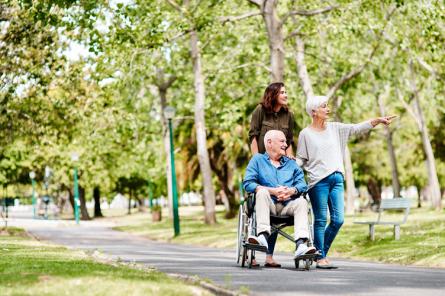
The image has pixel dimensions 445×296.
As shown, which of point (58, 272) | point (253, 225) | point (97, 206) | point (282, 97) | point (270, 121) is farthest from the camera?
point (97, 206)

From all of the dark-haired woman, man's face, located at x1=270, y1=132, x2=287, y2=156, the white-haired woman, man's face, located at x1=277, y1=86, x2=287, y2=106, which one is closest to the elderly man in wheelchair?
man's face, located at x1=270, y1=132, x2=287, y2=156

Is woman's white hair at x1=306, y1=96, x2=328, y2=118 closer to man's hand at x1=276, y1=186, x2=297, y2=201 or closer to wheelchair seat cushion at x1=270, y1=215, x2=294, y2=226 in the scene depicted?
man's hand at x1=276, y1=186, x2=297, y2=201

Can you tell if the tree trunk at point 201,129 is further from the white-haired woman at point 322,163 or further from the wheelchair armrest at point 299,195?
the wheelchair armrest at point 299,195

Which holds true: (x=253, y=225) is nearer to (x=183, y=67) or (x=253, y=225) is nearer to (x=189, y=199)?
(x=183, y=67)

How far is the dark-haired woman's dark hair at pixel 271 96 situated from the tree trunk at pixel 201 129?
72.2 feet

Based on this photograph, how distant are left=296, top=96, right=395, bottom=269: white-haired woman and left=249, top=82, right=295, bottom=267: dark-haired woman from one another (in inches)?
11.5

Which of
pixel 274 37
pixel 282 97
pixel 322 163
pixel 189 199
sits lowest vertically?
pixel 322 163

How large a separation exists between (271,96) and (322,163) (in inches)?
41.8

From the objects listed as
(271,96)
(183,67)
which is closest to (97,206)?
(183,67)

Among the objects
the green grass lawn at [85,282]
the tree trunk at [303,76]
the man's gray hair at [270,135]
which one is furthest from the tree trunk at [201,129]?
the green grass lawn at [85,282]

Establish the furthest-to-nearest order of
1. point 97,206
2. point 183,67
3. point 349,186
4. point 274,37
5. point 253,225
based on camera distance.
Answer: point 97,206 < point 349,186 < point 183,67 < point 274,37 < point 253,225

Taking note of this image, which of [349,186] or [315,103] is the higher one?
[315,103]

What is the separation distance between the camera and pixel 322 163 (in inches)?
477

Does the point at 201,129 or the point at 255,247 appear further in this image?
the point at 201,129
